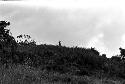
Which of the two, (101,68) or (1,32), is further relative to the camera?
(101,68)

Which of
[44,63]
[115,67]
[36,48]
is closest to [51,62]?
[44,63]

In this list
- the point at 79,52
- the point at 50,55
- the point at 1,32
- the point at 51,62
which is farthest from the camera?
the point at 79,52

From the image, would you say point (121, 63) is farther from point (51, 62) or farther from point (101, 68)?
point (51, 62)

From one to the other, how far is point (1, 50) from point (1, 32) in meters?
0.89

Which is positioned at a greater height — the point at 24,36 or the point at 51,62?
the point at 24,36

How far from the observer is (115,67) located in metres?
24.5

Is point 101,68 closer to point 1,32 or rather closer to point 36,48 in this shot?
point 36,48

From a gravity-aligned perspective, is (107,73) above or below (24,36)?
below

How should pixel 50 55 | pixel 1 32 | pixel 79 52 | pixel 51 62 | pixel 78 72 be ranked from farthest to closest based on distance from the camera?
pixel 79 52
pixel 50 55
pixel 51 62
pixel 78 72
pixel 1 32

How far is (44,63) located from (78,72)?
2.48 metres

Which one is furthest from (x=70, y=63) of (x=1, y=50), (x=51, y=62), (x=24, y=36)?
(x=1, y=50)

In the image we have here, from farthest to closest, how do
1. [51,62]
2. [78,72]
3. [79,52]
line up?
[79,52], [51,62], [78,72]

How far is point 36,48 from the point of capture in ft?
82.4

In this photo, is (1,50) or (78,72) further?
(78,72)
